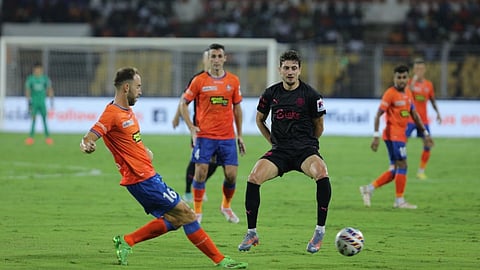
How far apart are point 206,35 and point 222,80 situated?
28.3 metres

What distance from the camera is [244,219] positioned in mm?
13898

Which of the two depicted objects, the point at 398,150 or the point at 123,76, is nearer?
the point at 123,76

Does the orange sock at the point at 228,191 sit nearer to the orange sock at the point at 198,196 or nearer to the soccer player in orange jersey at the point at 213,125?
the soccer player in orange jersey at the point at 213,125

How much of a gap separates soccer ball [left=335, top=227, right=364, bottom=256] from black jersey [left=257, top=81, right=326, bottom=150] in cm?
136

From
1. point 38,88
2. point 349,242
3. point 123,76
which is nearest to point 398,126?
point 349,242

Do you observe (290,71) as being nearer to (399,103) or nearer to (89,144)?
(89,144)

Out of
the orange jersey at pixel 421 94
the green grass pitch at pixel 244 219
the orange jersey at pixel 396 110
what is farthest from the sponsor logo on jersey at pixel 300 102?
the orange jersey at pixel 421 94

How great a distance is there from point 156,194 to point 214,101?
4330 millimetres

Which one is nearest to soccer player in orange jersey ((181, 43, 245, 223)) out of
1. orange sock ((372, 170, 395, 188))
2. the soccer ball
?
orange sock ((372, 170, 395, 188))

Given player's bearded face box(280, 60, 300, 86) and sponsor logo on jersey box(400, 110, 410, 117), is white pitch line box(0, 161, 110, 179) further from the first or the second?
player's bearded face box(280, 60, 300, 86)

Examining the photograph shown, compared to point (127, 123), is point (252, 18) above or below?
above

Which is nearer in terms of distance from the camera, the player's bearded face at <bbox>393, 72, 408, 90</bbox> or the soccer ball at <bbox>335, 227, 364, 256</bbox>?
the soccer ball at <bbox>335, 227, 364, 256</bbox>

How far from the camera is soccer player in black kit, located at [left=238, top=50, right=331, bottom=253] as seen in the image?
10.7 meters

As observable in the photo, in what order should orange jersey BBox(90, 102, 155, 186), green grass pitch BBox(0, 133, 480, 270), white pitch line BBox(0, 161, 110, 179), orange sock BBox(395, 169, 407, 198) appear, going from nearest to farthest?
Answer: 1. orange jersey BBox(90, 102, 155, 186)
2. green grass pitch BBox(0, 133, 480, 270)
3. orange sock BBox(395, 169, 407, 198)
4. white pitch line BBox(0, 161, 110, 179)
